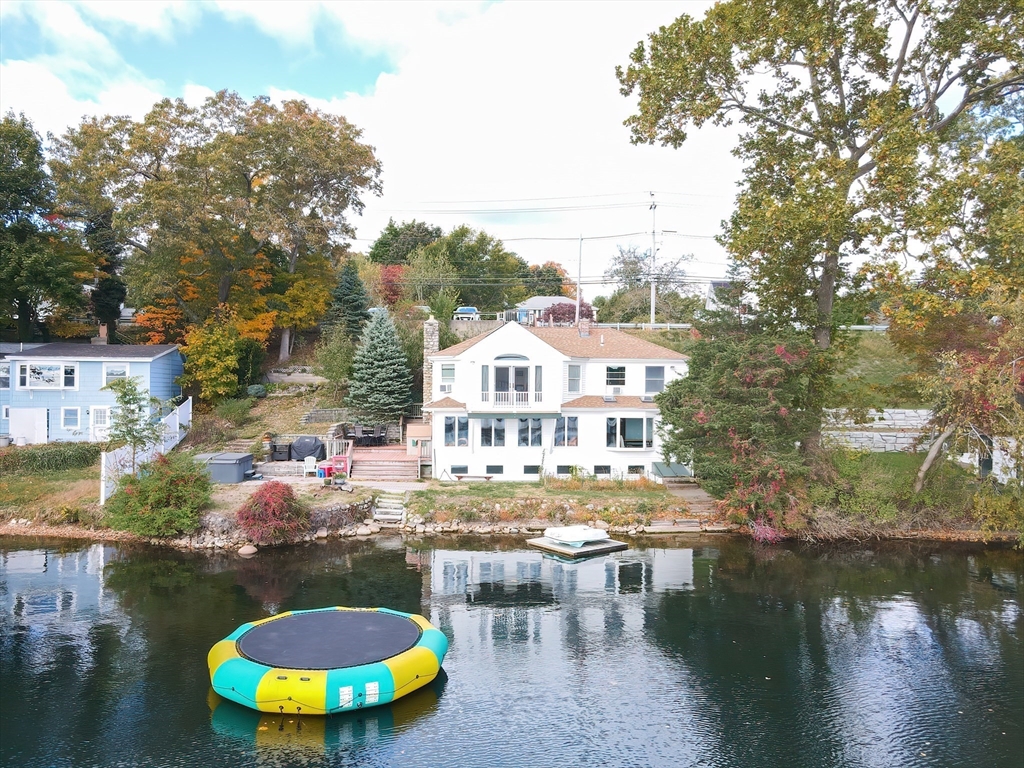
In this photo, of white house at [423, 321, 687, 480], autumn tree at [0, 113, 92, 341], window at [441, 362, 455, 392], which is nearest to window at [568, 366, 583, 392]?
white house at [423, 321, 687, 480]

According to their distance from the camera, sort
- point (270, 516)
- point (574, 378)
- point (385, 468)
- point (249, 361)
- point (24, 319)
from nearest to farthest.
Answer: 1. point (270, 516)
2. point (385, 468)
3. point (574, 378)
4. point (24, 319)
5. point (249, 361)

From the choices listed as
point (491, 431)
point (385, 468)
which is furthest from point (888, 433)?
point (385, 468)

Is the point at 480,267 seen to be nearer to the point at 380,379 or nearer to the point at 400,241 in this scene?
the point at 400,241

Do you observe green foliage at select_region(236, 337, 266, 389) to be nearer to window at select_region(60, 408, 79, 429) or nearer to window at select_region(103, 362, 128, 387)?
window at select_region(103, 362, 128, 387)

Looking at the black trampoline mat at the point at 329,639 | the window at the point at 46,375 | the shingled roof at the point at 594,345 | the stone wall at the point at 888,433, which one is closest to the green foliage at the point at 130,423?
the window at the point at 46,375

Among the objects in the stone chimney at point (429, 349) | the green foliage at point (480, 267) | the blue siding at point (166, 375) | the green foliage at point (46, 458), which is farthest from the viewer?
the green foliage at point (480, 267)

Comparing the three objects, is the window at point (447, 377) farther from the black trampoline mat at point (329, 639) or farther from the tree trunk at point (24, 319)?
the tree trunk at point (24, 319)
